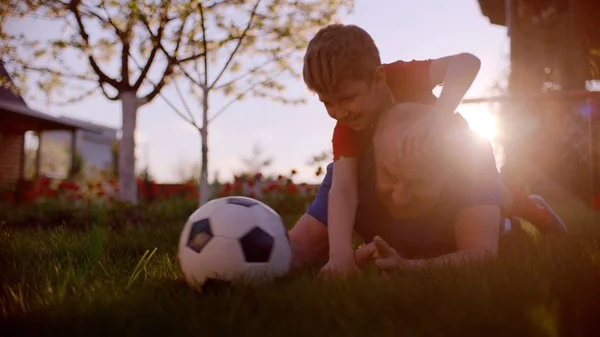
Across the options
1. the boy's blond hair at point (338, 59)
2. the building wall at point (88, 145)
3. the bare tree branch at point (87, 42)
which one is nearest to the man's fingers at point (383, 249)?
the boy's blond hair at point (338, 59)

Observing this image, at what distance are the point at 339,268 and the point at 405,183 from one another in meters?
0.51

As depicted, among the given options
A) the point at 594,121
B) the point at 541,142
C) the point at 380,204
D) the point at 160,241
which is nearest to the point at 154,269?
the point at 380,204

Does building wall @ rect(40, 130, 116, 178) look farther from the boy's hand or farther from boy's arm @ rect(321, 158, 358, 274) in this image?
the boy's hand

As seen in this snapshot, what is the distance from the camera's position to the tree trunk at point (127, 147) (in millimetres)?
11656

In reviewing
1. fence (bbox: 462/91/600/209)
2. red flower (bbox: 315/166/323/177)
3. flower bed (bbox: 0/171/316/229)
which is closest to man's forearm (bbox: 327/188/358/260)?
flower bed (bbox: 0/171/316/229)

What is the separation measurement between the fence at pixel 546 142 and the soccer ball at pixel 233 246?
23.4 ft

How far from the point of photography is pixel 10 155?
18.2m

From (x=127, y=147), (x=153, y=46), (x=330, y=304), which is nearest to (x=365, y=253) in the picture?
(x=330, y=304)

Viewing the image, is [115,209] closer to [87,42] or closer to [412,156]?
[87,42]

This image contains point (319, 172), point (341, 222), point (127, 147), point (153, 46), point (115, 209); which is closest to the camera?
point (341, 222)

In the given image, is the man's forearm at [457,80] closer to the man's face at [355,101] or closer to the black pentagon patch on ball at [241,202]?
the man's face at [355,101]

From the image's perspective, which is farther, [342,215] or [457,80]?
[342,215]

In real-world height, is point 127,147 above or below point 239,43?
below

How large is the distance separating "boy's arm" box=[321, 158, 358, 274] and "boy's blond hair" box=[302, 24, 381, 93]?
1.79 feet
